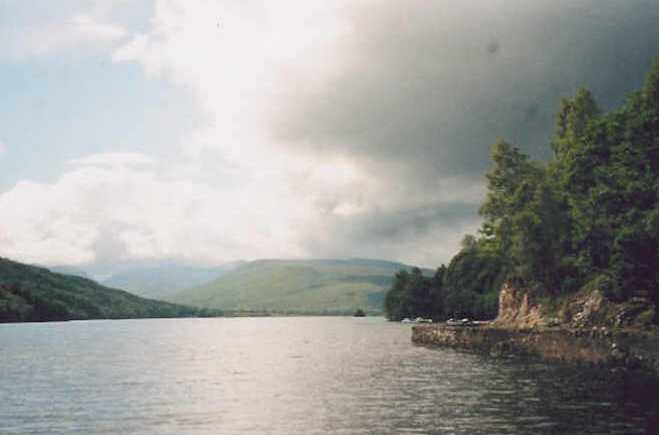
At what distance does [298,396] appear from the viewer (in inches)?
1871

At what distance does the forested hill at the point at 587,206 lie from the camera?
61.6 meters

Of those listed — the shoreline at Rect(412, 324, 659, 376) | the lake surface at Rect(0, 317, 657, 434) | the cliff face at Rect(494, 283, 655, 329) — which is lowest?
the lake surface at Rect(0, 317, 657, 434)

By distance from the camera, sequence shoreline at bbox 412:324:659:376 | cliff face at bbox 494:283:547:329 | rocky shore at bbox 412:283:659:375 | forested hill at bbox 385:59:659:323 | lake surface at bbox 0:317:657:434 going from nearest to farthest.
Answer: lake surface at bbox 0:317:657:434 < shoreline at bbox 412:324:659:376 < rocky shore at bbox 412:283:659:375 < forested hill at bbox 385:59:659:323 < cliff face at bbox 494:283:547:329

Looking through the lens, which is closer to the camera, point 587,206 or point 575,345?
point 575,345

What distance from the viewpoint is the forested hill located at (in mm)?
61625

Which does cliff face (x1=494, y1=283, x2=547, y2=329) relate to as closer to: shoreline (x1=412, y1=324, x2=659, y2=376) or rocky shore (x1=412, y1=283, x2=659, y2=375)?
rocky shore (x1=412, y1=283, x2=659, y2=375)

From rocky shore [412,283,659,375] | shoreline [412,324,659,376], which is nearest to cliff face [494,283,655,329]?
rocky shore [412,283,659,375]

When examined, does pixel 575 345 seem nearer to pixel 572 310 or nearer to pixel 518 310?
pixel 572 310

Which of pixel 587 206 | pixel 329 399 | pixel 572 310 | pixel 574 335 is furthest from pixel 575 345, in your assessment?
pixel 329 399

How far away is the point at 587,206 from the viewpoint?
72.1 metres

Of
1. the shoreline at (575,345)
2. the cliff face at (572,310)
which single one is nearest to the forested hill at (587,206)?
the cliff face at (572,310)

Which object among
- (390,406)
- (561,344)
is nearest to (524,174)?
(561,344)

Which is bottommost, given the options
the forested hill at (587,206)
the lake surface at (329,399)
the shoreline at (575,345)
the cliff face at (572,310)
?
the lake surface at (329,399)

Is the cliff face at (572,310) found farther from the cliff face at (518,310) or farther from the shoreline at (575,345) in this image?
the shoreline at (575,345)
